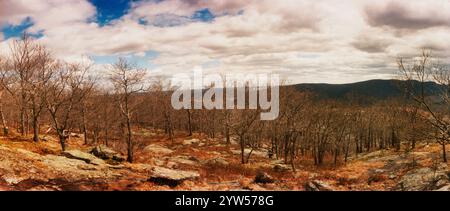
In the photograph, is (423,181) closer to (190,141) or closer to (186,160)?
(186,160)

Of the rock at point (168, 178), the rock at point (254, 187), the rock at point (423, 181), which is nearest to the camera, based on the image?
the rock at point (168, 178)

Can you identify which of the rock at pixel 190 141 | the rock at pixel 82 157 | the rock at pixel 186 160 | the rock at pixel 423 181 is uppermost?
the rock at pixel 82 157

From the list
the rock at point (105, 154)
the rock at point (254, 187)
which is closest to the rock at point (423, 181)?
the rock at point (254, 187)

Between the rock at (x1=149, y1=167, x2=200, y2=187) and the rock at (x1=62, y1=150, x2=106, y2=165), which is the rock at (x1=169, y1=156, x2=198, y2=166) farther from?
the rock at (x1=149, y1=167, x2=200, y2=187)

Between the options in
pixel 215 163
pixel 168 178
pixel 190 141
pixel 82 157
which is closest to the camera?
pixel 168 178

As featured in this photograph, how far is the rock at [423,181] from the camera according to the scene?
100 ft

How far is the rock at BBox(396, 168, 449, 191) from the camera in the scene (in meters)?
30.6

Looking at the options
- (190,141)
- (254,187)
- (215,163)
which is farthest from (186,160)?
(190,141)

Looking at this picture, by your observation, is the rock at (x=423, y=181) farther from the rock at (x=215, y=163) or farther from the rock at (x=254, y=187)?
the rock at (x=215, y=163)

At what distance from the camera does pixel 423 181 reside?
3388 centimetres
